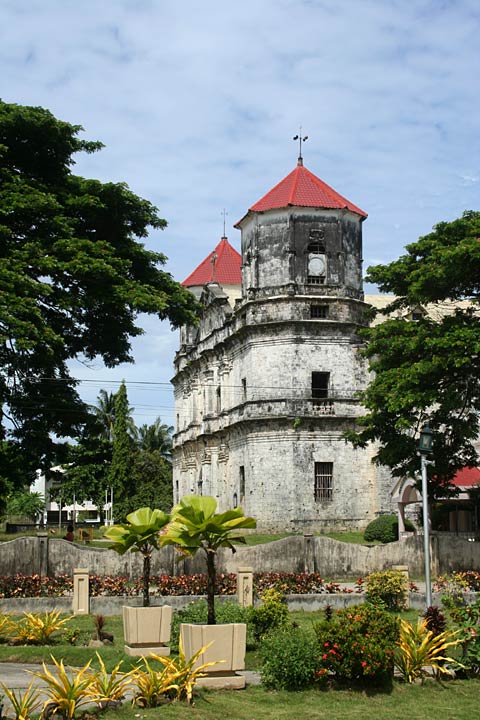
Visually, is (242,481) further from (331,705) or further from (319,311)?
(331,705)

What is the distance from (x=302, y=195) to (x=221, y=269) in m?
14.8

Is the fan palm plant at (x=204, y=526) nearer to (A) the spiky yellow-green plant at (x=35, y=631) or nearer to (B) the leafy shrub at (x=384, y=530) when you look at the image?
(A) the spiky yellow-green plant at (x=35, y=631)

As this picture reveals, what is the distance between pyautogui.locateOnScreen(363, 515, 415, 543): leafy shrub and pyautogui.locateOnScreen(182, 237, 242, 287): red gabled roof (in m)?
20.9

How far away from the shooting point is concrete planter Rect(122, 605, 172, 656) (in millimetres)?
14602

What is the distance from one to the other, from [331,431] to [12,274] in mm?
21540

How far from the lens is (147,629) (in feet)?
48.1

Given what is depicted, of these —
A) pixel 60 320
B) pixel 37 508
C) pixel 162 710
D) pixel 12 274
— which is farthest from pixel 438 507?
pixel 37 508

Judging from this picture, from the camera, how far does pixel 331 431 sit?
41.6 metres

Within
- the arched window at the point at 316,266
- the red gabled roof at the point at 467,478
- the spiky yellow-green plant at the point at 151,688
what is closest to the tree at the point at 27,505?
the arched window at the point at 316,266

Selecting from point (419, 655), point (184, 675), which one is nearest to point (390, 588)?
point (419, 655)

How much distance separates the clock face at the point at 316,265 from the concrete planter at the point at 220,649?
102 ft

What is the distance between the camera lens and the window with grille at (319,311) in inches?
1650

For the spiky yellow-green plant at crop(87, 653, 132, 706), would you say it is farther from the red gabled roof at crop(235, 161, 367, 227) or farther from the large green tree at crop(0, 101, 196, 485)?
the red gabled roof at crop(235, 161, 367, 227)

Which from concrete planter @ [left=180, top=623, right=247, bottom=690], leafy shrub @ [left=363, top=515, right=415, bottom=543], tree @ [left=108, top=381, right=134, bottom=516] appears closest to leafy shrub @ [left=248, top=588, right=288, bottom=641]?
concrete planter @ [left=180, top=623, right=247, bottom=690]
